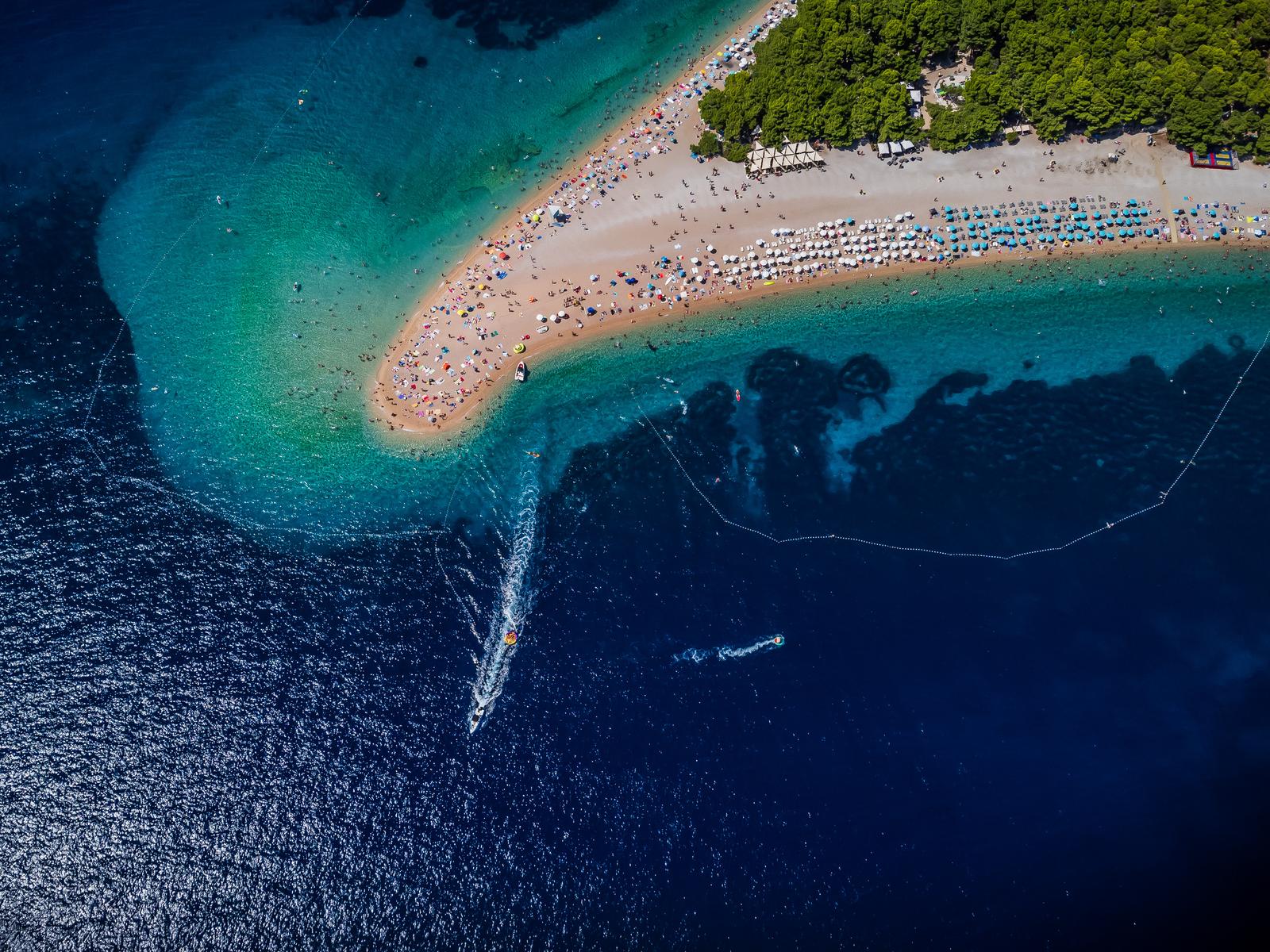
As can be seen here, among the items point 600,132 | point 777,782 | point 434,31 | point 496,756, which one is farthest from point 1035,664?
point 434,31

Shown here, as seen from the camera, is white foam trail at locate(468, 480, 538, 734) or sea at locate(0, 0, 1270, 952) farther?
white foam trail at locate(468, 480, 538, 734)

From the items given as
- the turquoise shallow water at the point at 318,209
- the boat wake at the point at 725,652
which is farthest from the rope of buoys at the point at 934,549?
the turquoise shallow water at the point at 318,209

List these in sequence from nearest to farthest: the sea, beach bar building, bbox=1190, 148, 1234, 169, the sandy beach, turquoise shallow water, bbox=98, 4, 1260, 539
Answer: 1. the sea
2. turquoise shallow water, bbox=98, 4, 1260, 539
3. the sandy beach
4. beach bar building, bbox=1190, 148, 1234, 169

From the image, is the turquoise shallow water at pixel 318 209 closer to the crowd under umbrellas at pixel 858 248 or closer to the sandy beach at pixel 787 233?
the sandy beach at pixel 787 233

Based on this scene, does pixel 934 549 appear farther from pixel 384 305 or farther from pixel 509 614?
pixel 384 305

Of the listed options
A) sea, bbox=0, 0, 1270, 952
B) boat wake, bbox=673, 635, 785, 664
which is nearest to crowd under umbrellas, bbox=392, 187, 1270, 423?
sea, bbox=0, 0, 1270, 952

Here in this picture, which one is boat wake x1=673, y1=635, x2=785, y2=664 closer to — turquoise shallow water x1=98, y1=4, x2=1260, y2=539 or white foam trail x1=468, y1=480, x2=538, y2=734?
white foam trail x1=468, y1=480, x2=538, y2=734
